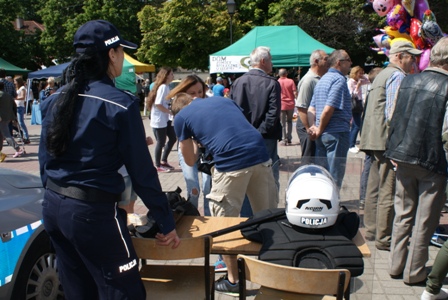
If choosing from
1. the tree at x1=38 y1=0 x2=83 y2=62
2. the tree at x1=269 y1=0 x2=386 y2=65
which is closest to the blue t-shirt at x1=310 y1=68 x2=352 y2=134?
the tree at x1=269 y1=0 x2=386 y2=65

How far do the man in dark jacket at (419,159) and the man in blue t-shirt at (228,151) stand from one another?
3.72ft

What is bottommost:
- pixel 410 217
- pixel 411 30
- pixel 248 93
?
pixel 410 217

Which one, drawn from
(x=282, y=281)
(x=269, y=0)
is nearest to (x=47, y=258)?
(x=282, y=281)

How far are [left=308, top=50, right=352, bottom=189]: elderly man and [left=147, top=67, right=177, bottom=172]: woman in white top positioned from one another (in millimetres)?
3474

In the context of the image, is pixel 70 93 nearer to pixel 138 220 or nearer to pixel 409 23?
pixel 138 220

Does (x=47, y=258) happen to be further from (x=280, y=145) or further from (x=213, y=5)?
(x=213, y=5)

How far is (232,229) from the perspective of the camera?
2.78 metres

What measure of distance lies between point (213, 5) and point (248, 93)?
1105 inches

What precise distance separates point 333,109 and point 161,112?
4.14 m

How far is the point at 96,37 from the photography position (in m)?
2.23

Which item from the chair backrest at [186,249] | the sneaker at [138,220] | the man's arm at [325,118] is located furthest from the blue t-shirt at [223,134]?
the man's arm at [325,118]

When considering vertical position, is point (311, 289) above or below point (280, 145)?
above

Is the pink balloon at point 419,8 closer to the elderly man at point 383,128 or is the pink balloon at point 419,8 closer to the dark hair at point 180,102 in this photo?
the elderly man at point 383,128

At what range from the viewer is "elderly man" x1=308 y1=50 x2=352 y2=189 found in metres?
5.36
